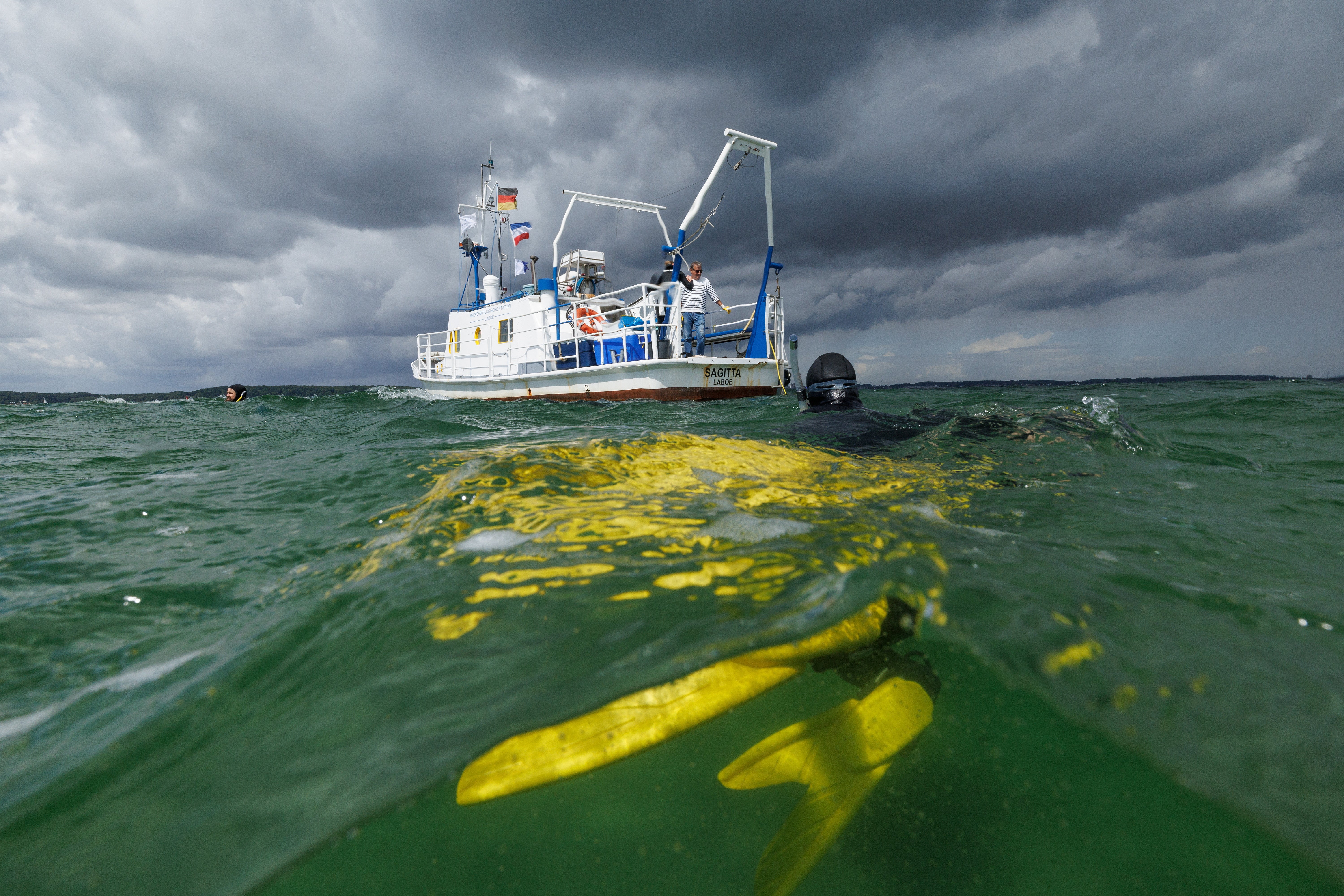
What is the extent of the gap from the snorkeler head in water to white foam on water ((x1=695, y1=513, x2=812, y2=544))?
3743 mm

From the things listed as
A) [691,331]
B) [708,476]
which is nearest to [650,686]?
[708,476]

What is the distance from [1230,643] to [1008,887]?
106 centimetres

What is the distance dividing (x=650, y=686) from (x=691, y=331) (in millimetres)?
13138

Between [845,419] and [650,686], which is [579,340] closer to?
[845,419]

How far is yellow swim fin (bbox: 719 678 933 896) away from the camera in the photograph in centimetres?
123

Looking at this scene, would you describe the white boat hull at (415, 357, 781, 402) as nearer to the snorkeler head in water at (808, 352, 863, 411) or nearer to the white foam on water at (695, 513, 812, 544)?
the snorkeler head in water at (808, 352, 863, 411)

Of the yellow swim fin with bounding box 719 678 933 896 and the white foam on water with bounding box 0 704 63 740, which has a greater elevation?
the white foam on water with bounding box 0 704 63 740

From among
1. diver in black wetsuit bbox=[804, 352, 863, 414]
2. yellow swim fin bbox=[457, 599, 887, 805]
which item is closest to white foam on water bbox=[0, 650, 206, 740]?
yellow swim fin bbox=[457, 599, 887, 805]

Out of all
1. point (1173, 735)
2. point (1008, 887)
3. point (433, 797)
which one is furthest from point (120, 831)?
point (1173, 735)

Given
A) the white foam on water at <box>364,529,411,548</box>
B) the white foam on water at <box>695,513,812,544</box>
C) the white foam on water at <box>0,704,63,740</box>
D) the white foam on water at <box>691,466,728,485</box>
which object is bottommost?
the white foam on water at <box>0,704,63,740</box>

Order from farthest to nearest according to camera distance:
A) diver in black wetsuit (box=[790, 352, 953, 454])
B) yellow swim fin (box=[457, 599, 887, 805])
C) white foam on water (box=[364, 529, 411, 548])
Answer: diver in black wetsuit (box=[790, 352, 953, 454])
white foam on water (box=[364, 529, 411, 548])
yellow swim fin (box=[457, 599, 887, 805])

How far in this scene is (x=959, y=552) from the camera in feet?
6.48

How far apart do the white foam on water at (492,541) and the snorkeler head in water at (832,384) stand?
433 cm

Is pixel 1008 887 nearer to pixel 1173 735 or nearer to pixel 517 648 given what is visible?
pixel 1173 735
